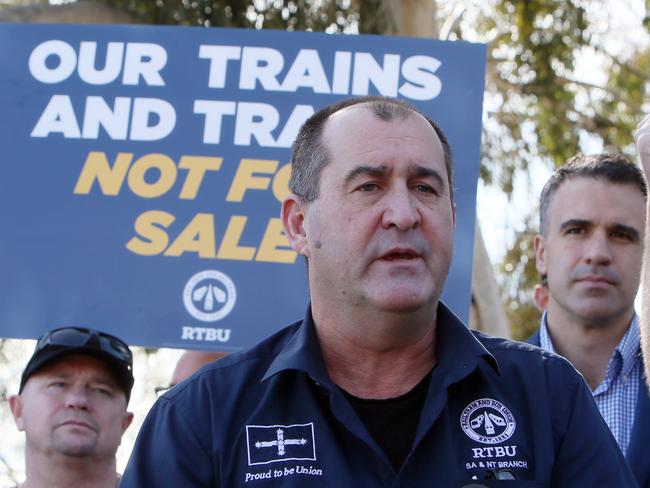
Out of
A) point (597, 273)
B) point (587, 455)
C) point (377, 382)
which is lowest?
point (587, 455)

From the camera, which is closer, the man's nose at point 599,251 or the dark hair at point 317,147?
the dark hair at point 317,147

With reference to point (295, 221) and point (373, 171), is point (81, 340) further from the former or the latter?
point (373, 171)

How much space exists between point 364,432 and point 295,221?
735mm

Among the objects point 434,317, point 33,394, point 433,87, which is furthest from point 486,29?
point 434,317

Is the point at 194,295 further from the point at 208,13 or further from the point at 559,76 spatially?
the point at 559,76

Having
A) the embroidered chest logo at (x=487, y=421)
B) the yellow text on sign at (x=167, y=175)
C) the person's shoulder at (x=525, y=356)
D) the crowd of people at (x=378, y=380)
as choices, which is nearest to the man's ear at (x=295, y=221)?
the crowd of people at (x=378, y=380)

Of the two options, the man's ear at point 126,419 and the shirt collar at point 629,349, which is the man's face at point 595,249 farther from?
the man's ear at point 126,419

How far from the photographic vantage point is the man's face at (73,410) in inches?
170

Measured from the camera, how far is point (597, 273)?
407 centimetres

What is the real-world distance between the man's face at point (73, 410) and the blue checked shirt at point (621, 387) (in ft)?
6.19

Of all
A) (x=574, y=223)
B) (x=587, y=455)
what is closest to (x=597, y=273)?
(x=574, y=223)

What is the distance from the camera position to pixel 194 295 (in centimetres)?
436

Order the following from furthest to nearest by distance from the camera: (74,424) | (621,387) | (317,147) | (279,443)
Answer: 1. (74,424)
2. (621,387)
3. (317,147)
4. (279,443)

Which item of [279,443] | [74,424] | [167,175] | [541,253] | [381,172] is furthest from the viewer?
[167,175]
